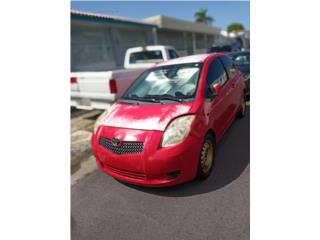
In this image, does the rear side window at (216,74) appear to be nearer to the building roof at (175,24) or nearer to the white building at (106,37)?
the white building at (106,37)

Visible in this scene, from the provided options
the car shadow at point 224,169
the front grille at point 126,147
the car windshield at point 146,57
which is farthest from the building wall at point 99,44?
the front grille at point 126,147

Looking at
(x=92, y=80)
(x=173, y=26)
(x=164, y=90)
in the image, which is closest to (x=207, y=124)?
(x=164, y=90)

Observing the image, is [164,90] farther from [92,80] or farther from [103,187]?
[92,80]

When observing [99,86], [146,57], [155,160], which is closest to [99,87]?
[99,86]

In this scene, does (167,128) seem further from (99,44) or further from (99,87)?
(99,44)

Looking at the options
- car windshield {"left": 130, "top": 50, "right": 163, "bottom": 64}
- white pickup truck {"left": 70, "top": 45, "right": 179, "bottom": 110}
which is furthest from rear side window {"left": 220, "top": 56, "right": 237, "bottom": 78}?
car windshield {"left": 130, "top": 50, "right": 163, "bottom": 64}

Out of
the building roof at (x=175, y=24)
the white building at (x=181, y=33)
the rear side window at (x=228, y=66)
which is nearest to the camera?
the rear side window at (x=228, y=66)

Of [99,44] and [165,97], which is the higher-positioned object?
[99,44]

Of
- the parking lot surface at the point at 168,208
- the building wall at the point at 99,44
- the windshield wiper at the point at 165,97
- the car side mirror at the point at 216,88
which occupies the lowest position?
the parking lot surface at the point at 168,208

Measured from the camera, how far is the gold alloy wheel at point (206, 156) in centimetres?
285

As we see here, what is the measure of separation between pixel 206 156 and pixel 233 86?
183 centimetres

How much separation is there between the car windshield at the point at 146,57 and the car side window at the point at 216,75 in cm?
340

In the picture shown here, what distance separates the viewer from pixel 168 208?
2.56m

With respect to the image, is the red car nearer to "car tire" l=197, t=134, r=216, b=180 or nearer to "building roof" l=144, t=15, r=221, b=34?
"car tire" l=197, t=134, r=216, b=180
